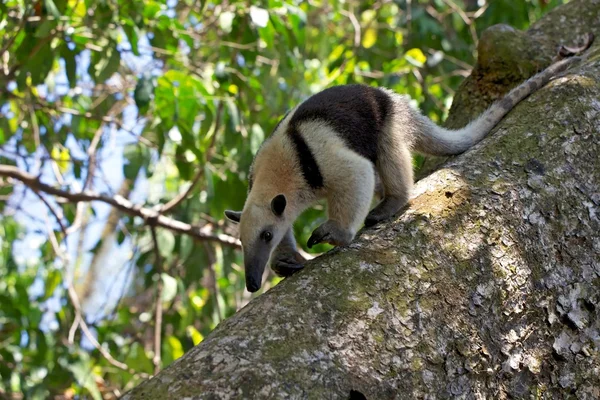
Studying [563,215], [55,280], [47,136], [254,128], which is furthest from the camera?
[55,280]

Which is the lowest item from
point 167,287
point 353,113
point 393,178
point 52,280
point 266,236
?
point 52,280

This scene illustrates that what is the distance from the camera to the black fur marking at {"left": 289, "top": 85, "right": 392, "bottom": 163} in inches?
129

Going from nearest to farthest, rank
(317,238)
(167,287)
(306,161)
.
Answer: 1. (317,238)
2. (306,161)
3. (167,287)

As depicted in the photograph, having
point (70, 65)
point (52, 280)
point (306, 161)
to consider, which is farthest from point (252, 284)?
point (52, 280)

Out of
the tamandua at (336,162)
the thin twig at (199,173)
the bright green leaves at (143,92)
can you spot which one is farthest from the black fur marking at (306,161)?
the thin twig at (199,173)

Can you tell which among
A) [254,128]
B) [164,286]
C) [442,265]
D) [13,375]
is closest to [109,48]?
[254,128]

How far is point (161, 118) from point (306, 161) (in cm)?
147

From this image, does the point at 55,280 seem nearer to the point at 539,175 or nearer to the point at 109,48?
the point at 109,48

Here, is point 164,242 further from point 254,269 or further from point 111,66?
point 254,269

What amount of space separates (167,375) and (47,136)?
13.3ft

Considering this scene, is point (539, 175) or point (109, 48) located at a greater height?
point (539, 175)

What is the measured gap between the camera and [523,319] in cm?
206

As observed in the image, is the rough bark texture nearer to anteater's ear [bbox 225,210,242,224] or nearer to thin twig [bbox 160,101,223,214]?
anteater's ear [bbox 225,210,242,224]

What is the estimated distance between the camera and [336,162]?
3.16 m
